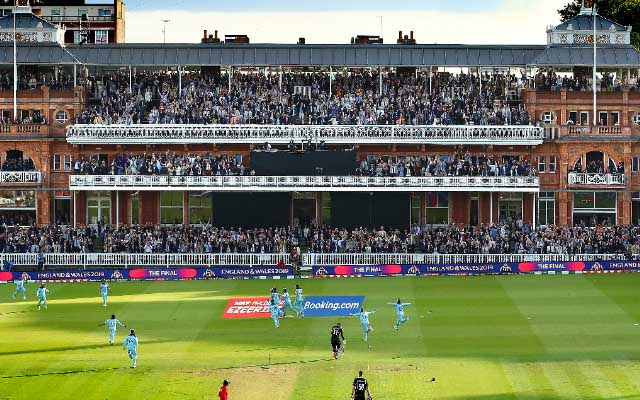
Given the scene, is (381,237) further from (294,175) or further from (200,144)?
(200,144)

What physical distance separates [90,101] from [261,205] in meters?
12.1

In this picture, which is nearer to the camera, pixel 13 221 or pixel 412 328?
pixel 412 328

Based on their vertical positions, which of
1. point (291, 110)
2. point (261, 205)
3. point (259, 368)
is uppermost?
point (291, 110)

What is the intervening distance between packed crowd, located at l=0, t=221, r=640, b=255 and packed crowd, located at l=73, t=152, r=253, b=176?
127 inches

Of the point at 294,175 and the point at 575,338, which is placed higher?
the point at 294,175

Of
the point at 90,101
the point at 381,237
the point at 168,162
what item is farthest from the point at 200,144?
the point at 381,237

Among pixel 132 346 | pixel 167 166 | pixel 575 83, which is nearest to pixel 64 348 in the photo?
pixel 132 346

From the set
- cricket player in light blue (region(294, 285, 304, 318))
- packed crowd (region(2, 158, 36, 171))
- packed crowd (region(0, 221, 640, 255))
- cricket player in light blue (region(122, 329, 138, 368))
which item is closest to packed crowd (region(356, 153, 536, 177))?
packed crowd (region(0, 221, 640, 255))

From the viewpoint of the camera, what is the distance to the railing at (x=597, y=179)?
77.2m

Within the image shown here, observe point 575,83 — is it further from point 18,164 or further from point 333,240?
point 18,164

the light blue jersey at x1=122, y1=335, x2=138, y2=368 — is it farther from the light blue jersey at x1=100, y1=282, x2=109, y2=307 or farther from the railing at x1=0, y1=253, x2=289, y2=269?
the railing at x1=0, y1=253, x2=289, y2=269

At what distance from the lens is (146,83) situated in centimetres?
8131

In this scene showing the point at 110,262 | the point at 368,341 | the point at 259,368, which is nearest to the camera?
the point at 259,368

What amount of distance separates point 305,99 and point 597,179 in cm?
1650
